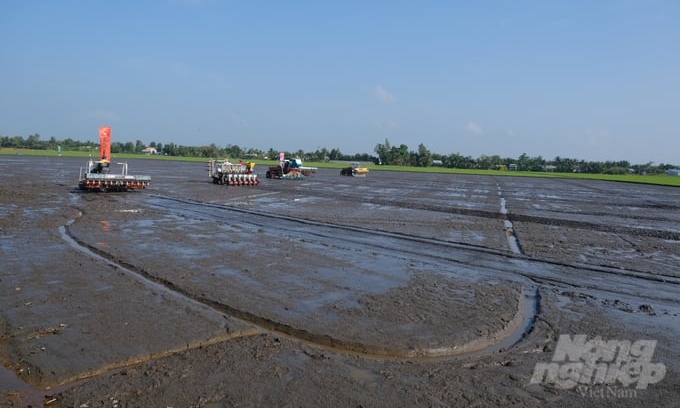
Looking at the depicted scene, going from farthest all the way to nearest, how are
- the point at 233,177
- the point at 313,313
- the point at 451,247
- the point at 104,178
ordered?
the point at 233,177 → the point at 104,178 → the point at 451,247 → the point at 313,313

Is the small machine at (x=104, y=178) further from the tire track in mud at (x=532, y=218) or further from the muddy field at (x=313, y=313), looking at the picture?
the tire track in mud at (x=532, y=218)

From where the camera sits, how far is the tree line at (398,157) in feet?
436

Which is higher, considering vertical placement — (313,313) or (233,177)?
(233,177)

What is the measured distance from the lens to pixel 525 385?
5.23 m

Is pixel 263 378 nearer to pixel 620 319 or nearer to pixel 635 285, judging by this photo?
pixel 620 319

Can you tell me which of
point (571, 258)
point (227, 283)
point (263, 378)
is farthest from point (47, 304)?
point (571, 258)

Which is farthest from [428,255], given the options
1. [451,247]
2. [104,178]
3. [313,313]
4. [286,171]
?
[286,171]

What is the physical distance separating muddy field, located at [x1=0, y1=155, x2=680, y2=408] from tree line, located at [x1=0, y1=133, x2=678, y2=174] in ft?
394

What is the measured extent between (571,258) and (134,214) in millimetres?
14790

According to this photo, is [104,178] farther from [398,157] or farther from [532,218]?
[398,157]

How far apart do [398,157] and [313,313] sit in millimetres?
131961

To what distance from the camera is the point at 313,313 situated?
24.3ft

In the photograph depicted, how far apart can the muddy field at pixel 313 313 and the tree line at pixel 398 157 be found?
394 feet

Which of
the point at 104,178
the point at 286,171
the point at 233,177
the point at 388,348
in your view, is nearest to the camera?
the point at 388,348
